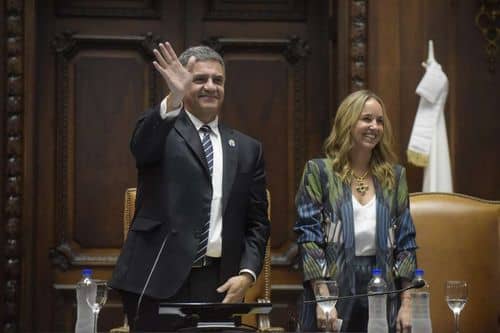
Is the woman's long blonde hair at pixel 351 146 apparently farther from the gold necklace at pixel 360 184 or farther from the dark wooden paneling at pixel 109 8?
the dark wooden paneling at pixel 109 8

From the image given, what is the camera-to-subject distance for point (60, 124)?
19.2 ft

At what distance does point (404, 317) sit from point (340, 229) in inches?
16.1

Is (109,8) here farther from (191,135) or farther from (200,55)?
(191,135)

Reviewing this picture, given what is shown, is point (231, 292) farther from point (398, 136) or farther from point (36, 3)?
point (36, 3)

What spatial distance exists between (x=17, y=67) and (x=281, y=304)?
1861mm

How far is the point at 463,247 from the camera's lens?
4762mm

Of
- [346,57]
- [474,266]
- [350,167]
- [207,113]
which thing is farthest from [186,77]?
[346,57]

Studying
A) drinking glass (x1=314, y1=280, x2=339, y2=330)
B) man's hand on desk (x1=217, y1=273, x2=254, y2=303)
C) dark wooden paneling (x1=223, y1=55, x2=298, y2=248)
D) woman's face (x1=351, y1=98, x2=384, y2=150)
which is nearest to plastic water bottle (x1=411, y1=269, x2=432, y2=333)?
drinking glass (x1=314, y1=280, x2=339, y2=330)

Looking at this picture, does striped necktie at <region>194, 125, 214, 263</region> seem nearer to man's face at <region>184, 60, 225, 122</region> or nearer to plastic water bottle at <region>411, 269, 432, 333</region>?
man's face at <region>184, 60, 225, 122</region>

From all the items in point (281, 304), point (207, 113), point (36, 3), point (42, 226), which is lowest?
point (281, 304)

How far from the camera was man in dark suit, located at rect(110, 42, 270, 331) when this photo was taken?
3.78m

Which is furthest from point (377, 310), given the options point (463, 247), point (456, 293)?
point (463, 247)

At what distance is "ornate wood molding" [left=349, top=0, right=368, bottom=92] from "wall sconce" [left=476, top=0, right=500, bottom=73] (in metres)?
0.61

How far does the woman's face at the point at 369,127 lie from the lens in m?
4.30
